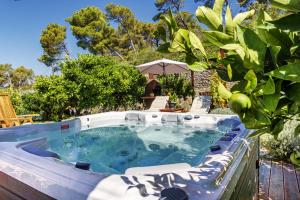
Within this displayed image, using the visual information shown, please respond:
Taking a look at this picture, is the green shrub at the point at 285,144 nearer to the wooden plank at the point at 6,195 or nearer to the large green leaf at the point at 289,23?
the wooden plank at the point at 6,195

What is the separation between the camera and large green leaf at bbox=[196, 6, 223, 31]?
2.03 feet

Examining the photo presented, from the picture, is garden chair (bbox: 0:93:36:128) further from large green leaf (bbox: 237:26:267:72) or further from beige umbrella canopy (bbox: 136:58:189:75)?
large green leaf (bbox: 237:26:267:72)

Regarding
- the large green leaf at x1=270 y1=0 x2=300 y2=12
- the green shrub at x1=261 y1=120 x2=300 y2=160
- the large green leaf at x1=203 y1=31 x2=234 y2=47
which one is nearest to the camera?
the large green leaf at x1=270 y1=0 x2=300 y2=12

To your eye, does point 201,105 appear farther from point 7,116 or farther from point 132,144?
point 7,116

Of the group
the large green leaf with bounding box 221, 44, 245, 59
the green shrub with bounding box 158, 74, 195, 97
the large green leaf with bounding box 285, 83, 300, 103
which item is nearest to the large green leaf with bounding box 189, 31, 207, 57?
the large green leaf with bounding box 221, 44, 245, 59

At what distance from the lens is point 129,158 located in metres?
5.34

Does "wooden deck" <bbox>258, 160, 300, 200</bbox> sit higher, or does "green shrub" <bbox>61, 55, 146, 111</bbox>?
"green shrub" <bbox>61, 55, 146, 111</bbox>

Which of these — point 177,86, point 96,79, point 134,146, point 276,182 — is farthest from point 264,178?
point 177,86

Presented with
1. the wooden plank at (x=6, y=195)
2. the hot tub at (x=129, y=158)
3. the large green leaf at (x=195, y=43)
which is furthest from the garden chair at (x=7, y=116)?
the large green leaf at (x=195, y=43)

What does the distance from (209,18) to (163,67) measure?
1168cm

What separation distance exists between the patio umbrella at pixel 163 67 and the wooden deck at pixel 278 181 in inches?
281

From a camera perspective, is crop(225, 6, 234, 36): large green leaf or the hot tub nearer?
crop(225, 6, 234, 36): large green leaf

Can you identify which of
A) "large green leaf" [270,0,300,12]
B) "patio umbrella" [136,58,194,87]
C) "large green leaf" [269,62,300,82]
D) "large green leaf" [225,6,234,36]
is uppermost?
"patio umbrella" [136,58,194,87]

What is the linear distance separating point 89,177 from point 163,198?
2.69 ft
